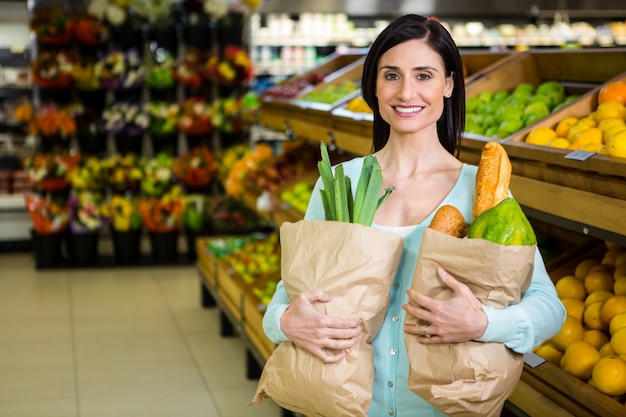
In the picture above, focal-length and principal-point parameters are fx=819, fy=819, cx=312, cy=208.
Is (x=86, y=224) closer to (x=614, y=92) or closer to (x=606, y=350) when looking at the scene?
(x=614, y=92)

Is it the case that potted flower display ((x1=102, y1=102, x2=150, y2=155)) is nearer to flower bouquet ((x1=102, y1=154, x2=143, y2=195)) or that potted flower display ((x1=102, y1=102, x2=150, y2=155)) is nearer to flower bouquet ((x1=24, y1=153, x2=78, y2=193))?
flower bouquet ((x1=102, y1=154, x2=143, y2=195))

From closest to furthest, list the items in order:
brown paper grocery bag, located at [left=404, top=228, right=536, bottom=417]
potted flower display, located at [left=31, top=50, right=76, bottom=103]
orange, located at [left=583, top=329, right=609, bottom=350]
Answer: brown paper grocery bag, located at [left=404, top=228, right=536, bottom=417] < orange, located at [left=583, top=329, right=609, bottom=350] < potted flower display, located at [left=31, top=50, right=76, bottom=103]

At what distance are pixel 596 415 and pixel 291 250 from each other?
953 millimetres

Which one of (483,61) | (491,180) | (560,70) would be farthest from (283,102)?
(491,180)

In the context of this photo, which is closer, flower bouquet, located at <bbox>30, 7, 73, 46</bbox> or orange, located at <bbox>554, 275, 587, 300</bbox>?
orange, located at <bbox>554, 275, 587, 300</bbox>

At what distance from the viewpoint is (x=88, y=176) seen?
734 cm

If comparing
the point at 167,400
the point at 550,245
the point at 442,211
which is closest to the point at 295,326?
the point at 442,211

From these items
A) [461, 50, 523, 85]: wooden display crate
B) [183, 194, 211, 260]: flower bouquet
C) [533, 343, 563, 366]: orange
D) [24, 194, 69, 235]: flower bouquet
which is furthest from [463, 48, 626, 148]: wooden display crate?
[24, 194, 69, 235]: flower bouquet

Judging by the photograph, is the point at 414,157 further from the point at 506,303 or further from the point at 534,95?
the point at 534,95

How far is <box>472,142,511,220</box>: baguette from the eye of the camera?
1598mm

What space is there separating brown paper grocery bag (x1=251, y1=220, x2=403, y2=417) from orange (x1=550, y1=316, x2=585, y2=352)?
100cm

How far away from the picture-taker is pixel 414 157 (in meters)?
1.81

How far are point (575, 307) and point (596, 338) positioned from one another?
17 centimetres

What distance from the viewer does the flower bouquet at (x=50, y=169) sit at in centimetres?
738
